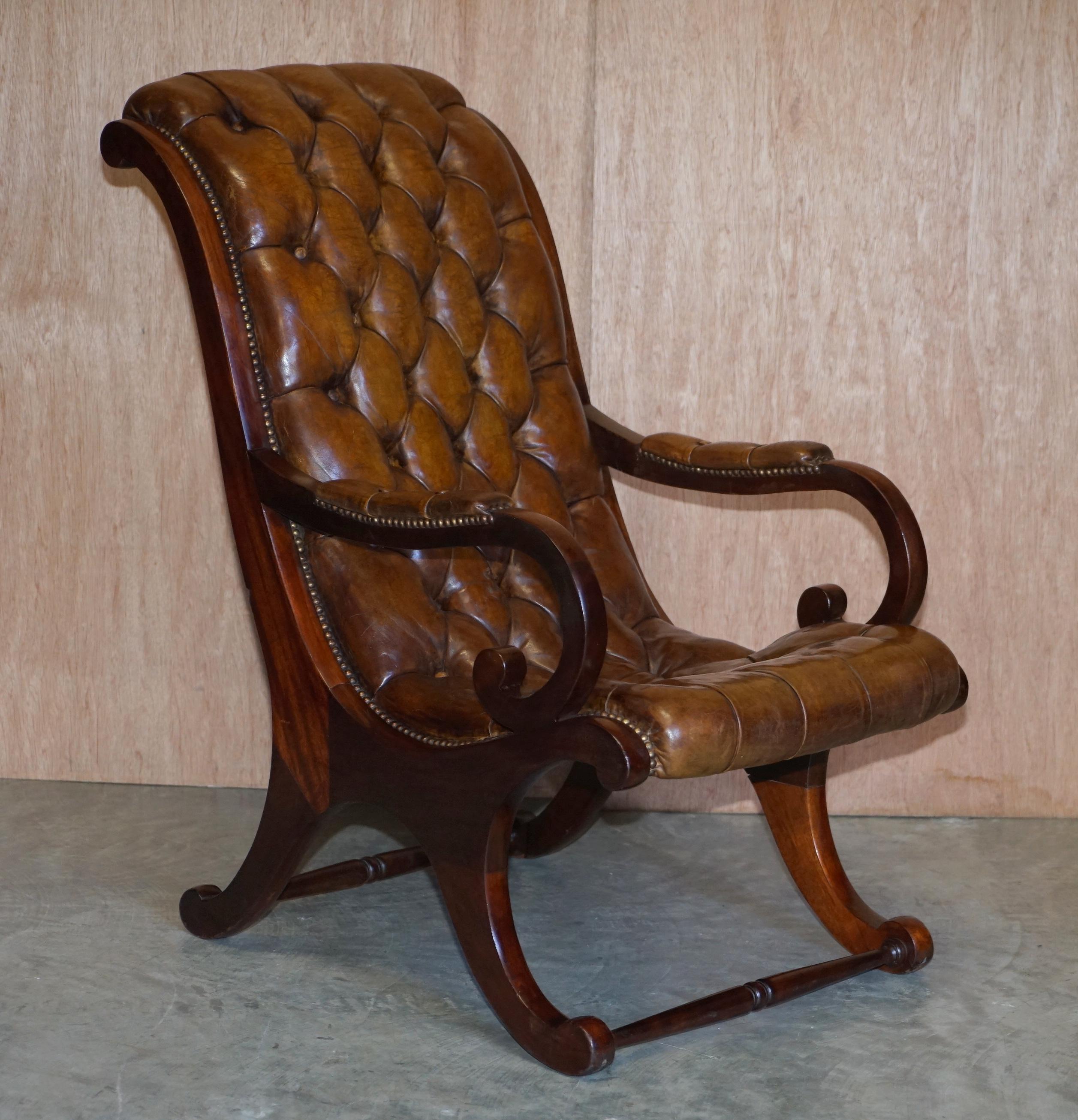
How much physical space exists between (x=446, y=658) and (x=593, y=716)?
40cm

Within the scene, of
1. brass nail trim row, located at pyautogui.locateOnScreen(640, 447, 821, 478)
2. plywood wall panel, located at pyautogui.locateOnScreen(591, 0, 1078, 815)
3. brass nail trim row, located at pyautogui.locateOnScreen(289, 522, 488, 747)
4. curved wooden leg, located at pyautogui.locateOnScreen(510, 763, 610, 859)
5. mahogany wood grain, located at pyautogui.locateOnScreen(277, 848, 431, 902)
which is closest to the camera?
brass nail trim row, located at pyautogui.locateOnScreen(289, 522, 488, 747)

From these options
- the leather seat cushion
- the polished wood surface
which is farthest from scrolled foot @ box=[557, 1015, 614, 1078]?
the polished wood surface

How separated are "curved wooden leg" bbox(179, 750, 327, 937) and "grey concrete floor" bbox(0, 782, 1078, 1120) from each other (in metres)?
0.04

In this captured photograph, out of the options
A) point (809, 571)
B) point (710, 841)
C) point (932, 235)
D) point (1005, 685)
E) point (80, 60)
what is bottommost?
point (710, 841)

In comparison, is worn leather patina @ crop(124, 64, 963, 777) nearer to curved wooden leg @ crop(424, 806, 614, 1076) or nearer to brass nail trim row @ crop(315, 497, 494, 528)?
brass nail trim row @ crop(315, 497, 494, 528)

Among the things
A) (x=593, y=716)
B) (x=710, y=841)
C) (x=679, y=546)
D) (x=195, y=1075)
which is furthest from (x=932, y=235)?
(x=195, y=1075)

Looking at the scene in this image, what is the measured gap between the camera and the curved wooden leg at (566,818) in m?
2.16

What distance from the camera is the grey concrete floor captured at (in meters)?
1.55

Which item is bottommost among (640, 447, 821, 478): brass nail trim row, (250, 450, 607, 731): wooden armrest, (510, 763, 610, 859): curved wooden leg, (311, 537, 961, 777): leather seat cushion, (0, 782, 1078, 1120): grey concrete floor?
(0, 782, 1078, 1120): grey concrete floor

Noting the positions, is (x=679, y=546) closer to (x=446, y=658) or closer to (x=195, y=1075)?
(x=446, y=658)

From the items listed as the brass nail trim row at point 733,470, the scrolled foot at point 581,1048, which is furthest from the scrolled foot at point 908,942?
the brass nail trim row at point 733,470

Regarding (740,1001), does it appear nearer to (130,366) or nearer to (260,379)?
(260,379)

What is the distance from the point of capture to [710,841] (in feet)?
8.02

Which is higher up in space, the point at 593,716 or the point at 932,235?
the point at 932,235
